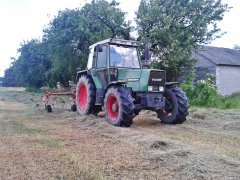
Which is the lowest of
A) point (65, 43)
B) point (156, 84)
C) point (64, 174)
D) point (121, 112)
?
point (64, 174)

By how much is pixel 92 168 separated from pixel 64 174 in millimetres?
444

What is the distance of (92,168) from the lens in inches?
206

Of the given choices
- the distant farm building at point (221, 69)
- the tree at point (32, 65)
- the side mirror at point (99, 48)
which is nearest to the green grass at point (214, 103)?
the side mirror at point (99, 48)

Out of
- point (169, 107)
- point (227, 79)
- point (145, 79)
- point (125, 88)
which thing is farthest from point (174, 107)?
point (227, 79)

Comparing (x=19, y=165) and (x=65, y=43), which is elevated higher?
(x=65, y=43)

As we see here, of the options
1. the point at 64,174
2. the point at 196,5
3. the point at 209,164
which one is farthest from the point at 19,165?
the point at 196,5

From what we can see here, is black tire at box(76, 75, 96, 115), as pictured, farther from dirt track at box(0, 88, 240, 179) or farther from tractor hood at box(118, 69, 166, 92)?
tractor hood at box(118, 69, 166, 92)

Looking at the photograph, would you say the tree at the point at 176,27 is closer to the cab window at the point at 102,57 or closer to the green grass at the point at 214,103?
the green grass at the point at 214,103

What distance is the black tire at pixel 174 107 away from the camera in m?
A: 9.96

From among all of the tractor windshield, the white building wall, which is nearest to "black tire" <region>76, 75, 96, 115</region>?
the tractor windshield

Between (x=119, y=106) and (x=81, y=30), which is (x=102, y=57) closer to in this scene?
(x=119, y=106)

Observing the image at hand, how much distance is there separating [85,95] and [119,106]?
135 inches

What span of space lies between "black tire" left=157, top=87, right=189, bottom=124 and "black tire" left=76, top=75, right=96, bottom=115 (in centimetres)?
222

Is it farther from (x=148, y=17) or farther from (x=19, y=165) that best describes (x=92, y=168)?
(x=148, y=17)
